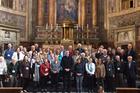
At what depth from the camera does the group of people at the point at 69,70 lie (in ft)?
45.9

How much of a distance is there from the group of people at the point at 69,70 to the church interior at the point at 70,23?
5451 millimetres

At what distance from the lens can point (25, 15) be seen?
909 inches

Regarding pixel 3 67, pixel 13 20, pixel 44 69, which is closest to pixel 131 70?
pixel 44 69

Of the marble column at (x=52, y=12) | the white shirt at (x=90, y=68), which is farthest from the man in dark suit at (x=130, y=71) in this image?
the marble column at (x=52, y=12)

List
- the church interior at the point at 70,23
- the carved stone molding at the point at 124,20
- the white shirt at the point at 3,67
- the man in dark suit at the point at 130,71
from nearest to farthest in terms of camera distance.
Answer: the white shirt at the point at 3,67
the man in dark suit at the point at 130,71
the carved stone molding at the point at 124,20
the church interior at the point at 70,23

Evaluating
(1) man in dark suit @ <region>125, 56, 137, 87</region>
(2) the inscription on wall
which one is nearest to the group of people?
(1) man in dark suit @ <region>125, 56, 137, 87</region>

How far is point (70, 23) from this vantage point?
68.9ft

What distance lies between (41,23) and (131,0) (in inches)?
241

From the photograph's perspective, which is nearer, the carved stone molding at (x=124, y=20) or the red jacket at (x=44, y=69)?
the red jacket at (x=44, y=69)

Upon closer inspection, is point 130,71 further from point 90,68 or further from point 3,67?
point 3,67

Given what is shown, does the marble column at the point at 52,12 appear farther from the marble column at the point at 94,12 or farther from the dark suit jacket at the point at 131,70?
the dark suit jacket at the point at 131,70

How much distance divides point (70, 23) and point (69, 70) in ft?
23.6

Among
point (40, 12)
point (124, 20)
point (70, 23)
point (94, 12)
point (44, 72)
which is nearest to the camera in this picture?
point (44, 72)

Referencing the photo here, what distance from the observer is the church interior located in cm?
2078
